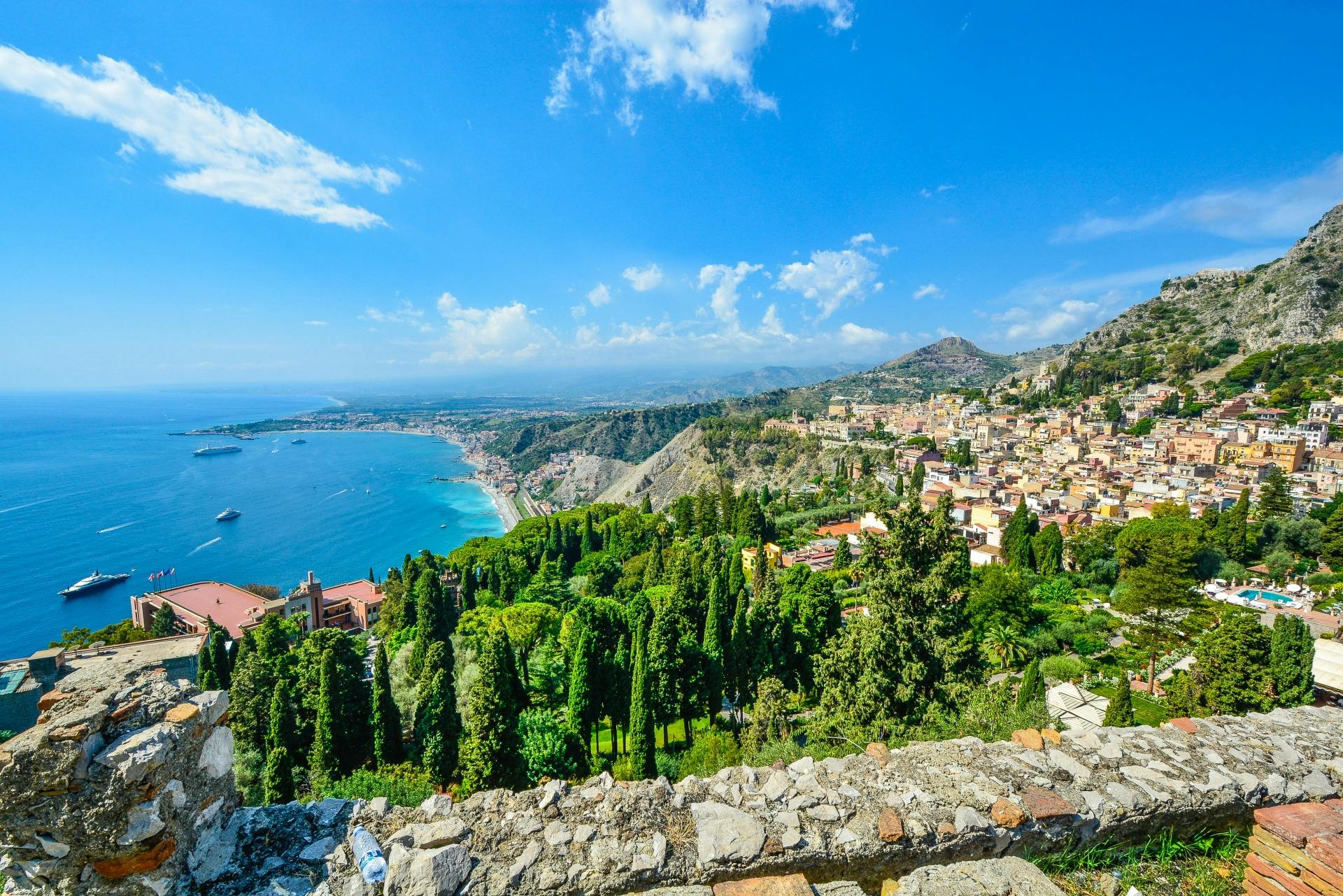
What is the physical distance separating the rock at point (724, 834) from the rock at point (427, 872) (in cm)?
146

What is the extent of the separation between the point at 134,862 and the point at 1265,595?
38.8m

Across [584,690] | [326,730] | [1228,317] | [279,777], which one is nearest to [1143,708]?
[584,690]

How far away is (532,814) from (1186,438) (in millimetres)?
70171

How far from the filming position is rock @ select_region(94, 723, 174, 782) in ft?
9.37

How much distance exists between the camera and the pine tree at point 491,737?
41.0 feet

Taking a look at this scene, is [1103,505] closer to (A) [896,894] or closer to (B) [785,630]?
(B) [785,630]

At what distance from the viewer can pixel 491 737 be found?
12.7 meters

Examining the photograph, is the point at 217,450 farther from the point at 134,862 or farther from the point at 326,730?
the point at 134,862

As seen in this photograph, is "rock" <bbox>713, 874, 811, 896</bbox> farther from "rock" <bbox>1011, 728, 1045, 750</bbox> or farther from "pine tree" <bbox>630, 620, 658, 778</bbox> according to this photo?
"pine tree" <bbox>630, 620, 658, 778</bbox>

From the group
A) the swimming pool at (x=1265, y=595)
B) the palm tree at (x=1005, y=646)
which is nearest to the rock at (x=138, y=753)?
the palm tree at (x=1005, y=646)

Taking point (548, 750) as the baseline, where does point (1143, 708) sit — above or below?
below

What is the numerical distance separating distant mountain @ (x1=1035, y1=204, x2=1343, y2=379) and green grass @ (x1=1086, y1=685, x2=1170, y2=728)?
265 feet

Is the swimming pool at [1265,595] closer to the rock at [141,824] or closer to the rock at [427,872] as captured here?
the rock at [427,872]

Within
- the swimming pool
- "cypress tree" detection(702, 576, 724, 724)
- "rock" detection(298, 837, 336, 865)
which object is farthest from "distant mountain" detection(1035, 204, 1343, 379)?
"rock" detection(298, 837, 336, 865)
